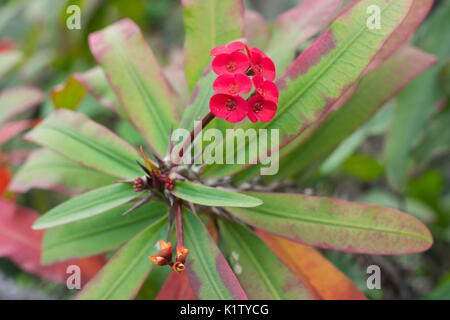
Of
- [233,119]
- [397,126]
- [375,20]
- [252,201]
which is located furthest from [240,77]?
[397,126]

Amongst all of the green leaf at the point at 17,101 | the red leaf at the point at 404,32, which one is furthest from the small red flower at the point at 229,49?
the green leaf at the point at 17,101

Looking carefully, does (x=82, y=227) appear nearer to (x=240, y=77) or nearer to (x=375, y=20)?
(x=240, y=77)

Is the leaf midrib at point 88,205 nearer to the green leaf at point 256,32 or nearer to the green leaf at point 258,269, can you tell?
the green leaf at point 258,269

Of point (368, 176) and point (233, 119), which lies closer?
point (233, 119)

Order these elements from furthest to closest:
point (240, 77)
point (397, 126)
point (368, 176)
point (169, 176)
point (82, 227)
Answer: point (368, 176)
point (397, 126)
point (82, 227)
point (169, 176)
point (240, 77)

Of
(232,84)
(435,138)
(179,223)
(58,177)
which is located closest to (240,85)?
(232,84)

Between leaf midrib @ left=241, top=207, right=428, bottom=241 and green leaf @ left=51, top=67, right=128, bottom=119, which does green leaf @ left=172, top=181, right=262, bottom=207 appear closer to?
leaf midrib @ left=241, top=207, right=428, bottom=241

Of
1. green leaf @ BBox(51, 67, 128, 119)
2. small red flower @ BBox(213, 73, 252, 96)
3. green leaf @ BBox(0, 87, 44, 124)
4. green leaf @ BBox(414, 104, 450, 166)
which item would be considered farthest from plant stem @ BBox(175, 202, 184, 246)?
green leaf @ BBox(414, 104, 450, 166)

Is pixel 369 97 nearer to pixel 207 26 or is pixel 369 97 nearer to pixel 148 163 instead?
pixel 207 26
